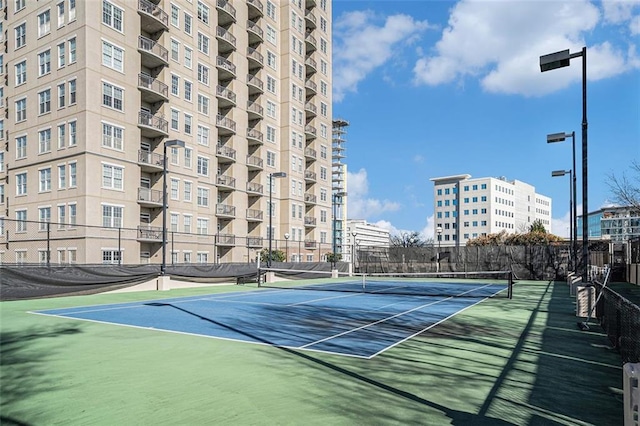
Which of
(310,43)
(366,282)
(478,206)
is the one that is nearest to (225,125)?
(310,43)

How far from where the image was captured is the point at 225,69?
51312 millimetres

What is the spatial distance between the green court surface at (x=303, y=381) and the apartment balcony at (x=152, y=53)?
35.0 meters

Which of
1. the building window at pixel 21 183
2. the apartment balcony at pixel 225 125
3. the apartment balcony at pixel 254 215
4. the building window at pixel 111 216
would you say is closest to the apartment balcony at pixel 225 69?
the apartment balcony at pixel 225 125

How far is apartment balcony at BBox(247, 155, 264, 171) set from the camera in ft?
182

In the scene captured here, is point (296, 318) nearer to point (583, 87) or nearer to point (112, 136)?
point (583, 87)

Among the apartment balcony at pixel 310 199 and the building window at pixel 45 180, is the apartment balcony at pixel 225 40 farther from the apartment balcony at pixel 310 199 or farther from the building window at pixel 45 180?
the building window at pixel 45 180

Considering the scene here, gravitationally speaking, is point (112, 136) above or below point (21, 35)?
below

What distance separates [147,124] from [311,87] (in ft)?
99.5

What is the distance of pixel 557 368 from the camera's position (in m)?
7.89

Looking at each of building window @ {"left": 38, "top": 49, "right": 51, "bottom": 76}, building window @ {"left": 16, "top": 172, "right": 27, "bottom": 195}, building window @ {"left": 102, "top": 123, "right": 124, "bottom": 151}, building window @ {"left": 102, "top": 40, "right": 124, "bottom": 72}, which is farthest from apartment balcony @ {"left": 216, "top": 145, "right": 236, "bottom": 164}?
building window @ {"left": 16, "top": 172, "right": 27, "bottom": 195}

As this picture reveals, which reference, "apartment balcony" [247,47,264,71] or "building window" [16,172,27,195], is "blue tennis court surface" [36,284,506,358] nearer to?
"building window" [16,172,27,195]

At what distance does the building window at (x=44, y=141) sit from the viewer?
129ft

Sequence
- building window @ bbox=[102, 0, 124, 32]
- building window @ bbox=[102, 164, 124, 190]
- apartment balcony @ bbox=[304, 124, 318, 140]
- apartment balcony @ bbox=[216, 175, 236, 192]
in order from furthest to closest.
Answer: apartment balcony @ bbox=[304, 124, 318, 140] → apartment balcony @ bbox=[216, 175, 236, 192] → building window @ bbox=[102, 0, 124, 32] → building window @ bbox=[102, 164, 124, 190]

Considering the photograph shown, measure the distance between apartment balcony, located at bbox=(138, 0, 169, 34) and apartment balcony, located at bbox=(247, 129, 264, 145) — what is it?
15.5 meters
